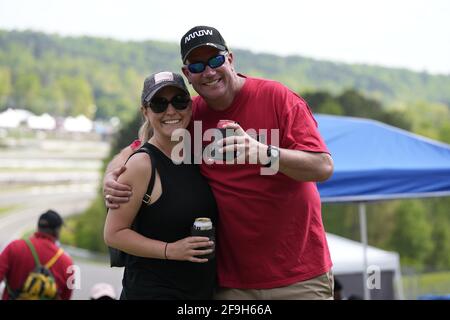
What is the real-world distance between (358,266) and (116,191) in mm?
8866

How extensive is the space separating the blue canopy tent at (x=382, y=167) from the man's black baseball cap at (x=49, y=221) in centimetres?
211

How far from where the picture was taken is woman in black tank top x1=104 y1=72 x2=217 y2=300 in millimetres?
2947

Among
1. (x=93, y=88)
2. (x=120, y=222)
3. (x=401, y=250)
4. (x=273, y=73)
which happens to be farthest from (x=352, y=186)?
(x=273, y=73)

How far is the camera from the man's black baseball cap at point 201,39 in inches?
120

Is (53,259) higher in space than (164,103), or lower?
lower

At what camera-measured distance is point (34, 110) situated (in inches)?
2827

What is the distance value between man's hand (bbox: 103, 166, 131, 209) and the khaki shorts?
61 cm

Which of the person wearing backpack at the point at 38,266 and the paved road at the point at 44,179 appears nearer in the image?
the person wearing backpack at the point at 38,266

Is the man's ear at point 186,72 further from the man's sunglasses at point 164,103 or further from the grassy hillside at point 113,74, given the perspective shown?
the grassy hillside at point 113,74

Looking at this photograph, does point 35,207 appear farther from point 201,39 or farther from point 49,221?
point 201,39

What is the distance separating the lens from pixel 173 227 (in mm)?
2963

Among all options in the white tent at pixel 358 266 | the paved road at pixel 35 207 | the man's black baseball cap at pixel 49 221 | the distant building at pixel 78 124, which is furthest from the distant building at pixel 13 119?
the man's black baseball cap at pixel 49 221

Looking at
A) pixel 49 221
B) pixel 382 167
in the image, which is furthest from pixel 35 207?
pixel 382 167

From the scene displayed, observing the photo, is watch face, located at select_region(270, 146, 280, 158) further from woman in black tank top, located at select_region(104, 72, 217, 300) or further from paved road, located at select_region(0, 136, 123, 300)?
paved road, located at select_region(0, 136, 123, 300)
